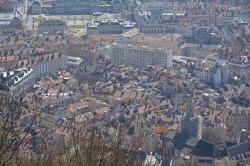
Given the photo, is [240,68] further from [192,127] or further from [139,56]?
[192,127]

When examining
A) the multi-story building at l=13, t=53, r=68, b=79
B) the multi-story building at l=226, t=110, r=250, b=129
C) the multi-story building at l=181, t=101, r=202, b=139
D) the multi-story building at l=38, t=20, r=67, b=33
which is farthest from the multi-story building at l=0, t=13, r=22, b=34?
the multi-story building at l=181, t=101, r=202, b=139

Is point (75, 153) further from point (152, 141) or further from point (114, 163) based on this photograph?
point (152, 141)

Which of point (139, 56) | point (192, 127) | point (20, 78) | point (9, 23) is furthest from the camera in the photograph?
point (9, 23)

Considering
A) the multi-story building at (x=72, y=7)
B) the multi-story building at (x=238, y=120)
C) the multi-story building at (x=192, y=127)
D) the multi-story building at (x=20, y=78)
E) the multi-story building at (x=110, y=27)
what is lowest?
the multi-story building at (x=238, y=120)

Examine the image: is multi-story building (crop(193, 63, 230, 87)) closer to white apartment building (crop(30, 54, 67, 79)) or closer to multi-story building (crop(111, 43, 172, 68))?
multi-story building (crop(111, 43, 172, 68))

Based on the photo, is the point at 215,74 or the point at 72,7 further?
the point at 72,7

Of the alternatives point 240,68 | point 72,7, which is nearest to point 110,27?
point 72,7

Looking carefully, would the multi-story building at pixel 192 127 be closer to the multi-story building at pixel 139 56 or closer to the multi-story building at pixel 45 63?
the multi-story building at pixel 45 63

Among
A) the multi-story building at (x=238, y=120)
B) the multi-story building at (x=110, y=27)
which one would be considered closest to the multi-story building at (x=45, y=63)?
the multi-story building at (x=110, y=27)
